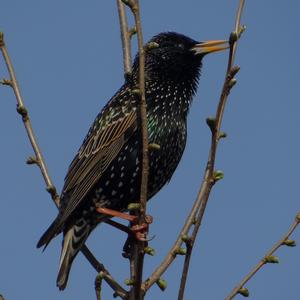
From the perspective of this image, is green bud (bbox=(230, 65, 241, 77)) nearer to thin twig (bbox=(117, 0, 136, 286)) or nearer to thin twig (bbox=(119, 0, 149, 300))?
thin twig (bbox=(119, 0, 149, 300))

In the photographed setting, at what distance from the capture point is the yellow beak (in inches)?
208

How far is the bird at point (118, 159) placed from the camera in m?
5.09

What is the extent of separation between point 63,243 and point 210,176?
231 cm

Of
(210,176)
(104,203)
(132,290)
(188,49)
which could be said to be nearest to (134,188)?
(104,203)

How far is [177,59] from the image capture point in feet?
19.3

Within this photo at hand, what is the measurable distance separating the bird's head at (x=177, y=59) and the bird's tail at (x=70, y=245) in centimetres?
139

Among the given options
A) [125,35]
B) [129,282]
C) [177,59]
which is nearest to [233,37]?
[129,282]

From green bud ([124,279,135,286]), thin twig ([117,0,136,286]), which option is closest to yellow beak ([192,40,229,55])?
thin twig ([117,0,136,286])

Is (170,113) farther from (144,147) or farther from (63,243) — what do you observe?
(144,147)

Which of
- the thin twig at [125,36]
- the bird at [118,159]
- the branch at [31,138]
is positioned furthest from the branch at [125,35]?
the branch at [31,138]

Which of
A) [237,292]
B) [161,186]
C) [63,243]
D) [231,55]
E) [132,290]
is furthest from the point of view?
[161,186]

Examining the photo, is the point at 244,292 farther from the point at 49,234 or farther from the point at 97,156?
the point at 97,156

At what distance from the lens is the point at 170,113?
534 centimetres

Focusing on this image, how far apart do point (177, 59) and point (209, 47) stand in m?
0.33
